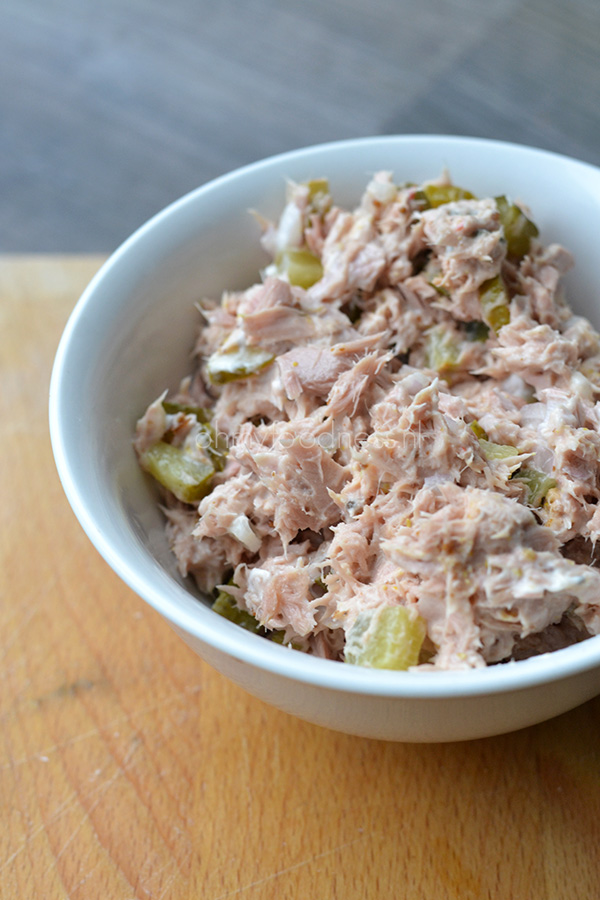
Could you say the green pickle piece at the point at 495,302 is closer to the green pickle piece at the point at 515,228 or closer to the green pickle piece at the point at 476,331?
the green pickle piece at the point at 476,331

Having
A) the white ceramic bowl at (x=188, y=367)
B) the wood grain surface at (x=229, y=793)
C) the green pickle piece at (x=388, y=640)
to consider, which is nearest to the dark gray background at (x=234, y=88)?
the white ceramic bowl at (x=188, y=367)

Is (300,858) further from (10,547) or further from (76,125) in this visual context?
(76,125)

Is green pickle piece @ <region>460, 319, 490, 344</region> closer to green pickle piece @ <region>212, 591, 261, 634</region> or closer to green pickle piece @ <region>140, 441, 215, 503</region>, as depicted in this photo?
green pickle piece @ <region>140, 441, 215, 503</region>

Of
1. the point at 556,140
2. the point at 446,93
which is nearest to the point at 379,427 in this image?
the point at 556,140

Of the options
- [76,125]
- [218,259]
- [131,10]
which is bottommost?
[76,125]

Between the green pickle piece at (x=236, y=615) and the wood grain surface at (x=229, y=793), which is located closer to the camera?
the wood grain surface at (x=229, y=793)

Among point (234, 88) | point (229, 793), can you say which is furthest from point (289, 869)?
point (234, 88)
